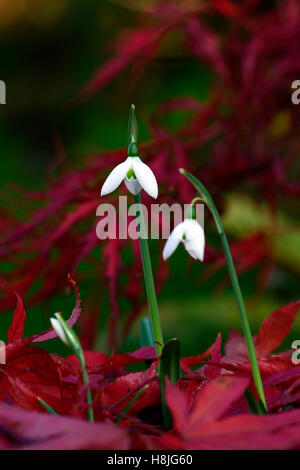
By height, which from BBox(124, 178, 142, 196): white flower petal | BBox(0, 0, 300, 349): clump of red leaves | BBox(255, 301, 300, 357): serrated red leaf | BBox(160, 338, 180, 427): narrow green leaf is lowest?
BBox(160, 338, 180, 427): narrow green leaf

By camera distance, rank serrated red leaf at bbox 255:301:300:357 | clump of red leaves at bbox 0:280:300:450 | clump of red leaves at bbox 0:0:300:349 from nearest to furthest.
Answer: clump of red leaves at bbox 0:280:300:450
serrated red leaf at bbox 255:301:300:357
clump of red leaves at bbox 0:0:300:349

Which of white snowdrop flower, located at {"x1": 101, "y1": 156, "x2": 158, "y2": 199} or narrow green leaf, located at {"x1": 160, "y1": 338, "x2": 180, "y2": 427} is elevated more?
white snowdrop flower, located at {"x1": 101, "y1": 156, "x2": 158, "y2": 199}

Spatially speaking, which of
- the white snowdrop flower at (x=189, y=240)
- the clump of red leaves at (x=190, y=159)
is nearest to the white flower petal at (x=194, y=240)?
the white snowdrop flower at (x=189, y=240)

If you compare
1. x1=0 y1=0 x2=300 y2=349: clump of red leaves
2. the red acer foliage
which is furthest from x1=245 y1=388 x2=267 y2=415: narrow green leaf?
x1=0 y1=0 x2=300 y2=349: clump of red leaves

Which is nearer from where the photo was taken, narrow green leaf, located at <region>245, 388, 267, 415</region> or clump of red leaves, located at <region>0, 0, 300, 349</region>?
narrow green leaf, located at <region>245, 388, 267, 415</region>

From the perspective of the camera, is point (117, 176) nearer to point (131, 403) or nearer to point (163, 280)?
point (131, 403)

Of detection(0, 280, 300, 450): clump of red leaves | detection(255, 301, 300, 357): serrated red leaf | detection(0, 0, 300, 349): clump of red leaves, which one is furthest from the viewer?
detection(0, 0, 300, 349): clump of red leaves

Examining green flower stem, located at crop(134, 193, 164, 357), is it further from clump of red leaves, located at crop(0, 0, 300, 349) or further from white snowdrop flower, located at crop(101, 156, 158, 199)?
clump of red leaves, located at crop(0, 0, 300, 349)
